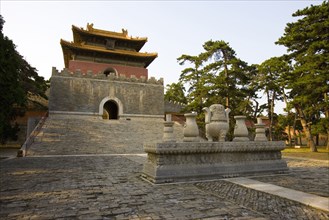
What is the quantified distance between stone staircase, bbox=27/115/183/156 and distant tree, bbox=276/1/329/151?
29.9 feet

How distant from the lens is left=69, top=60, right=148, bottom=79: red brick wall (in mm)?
24266

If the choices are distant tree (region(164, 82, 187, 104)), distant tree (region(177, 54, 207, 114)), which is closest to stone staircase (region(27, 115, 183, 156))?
distant tree (region(177, 54, 207, 114))

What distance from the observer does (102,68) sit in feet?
82.9

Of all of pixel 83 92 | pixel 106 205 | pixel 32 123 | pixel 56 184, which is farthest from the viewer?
pixel 83 92

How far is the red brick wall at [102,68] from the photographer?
2427cm

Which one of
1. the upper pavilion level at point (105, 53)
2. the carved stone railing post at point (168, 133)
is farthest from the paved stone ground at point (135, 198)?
the upper pavilion level at point (105, 53)

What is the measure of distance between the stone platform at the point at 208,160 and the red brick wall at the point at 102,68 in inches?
803

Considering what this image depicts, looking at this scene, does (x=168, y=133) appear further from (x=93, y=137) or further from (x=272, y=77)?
(x=272, y=77)

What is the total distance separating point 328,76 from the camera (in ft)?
46.7

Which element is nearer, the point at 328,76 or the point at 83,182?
the point at 83,182

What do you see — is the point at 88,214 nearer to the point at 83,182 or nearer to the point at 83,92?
the point at 83,182

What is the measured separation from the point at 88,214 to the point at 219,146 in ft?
12.7

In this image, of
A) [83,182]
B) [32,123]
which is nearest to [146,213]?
[83,182]

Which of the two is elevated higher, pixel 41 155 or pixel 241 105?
pixel 241 105
